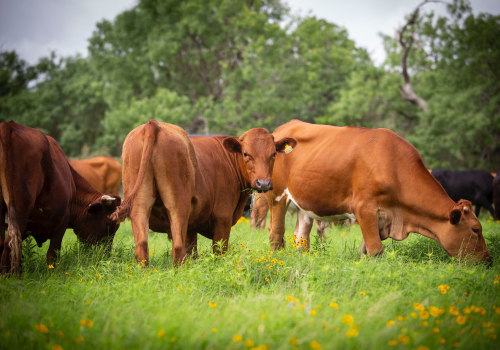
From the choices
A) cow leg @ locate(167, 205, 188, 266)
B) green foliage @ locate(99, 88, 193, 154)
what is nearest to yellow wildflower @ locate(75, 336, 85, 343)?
cow leg @ locate(167, 205, 188, 266)

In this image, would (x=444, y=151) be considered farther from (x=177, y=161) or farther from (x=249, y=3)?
(x=177, y=161)

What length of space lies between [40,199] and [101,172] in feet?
32.7

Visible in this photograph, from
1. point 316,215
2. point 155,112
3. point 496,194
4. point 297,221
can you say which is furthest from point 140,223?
point 155,112

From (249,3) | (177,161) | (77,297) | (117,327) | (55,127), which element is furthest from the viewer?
(55,127)

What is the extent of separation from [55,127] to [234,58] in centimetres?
1610

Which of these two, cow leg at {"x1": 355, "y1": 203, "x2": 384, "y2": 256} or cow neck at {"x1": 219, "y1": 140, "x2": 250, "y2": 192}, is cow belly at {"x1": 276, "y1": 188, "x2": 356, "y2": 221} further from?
cow neck at {"x1": 219, "y1": 140, "x2": 250, "y2": 192}

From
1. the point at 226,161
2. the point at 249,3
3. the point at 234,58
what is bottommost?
the point at 226,161

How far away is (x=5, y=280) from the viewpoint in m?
4.71

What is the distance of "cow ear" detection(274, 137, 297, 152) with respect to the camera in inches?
274

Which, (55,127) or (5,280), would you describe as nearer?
(5,280)

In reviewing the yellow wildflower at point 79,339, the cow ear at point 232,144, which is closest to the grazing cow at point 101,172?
the cow ear at point 232,144

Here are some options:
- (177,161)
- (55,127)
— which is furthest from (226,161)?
(55,127)

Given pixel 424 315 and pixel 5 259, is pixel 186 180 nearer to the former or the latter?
pixel 5 259

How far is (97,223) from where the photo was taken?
672cm
